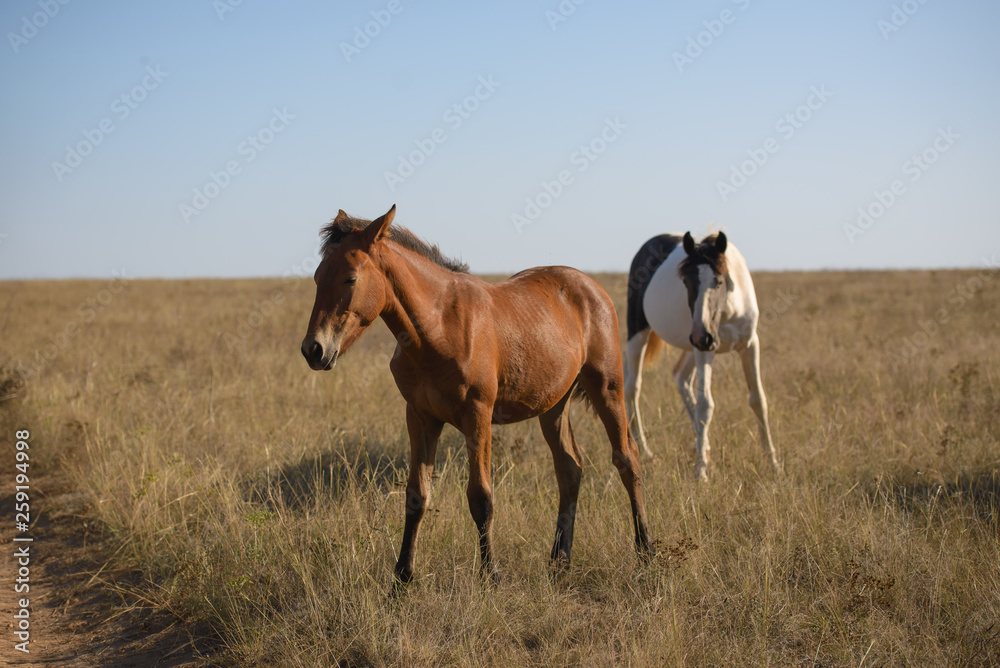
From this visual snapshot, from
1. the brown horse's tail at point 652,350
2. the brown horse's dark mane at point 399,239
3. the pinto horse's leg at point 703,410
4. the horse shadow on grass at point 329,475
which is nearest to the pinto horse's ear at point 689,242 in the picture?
the pinto horse's leg at point 703,410

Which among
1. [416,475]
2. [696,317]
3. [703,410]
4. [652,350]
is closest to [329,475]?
[416,475]

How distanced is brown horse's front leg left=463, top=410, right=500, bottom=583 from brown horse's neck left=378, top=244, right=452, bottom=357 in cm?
48

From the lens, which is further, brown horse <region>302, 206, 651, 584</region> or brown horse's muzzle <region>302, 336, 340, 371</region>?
brown horse <region>302, 206, 651, 584</region>

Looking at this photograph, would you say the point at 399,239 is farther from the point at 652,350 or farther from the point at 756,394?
the point at 652,350

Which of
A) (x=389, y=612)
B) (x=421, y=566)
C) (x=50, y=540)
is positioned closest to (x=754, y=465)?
(x=421, y=566)

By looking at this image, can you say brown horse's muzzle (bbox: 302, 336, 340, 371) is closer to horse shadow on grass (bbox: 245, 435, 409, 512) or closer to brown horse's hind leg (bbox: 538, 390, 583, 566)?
brown horse's hind leg (bbox: 538, 390, 583, 566)

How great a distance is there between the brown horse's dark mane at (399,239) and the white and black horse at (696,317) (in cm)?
285

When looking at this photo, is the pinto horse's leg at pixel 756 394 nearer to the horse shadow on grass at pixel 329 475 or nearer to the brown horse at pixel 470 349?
the brown horse at pixel 470 349

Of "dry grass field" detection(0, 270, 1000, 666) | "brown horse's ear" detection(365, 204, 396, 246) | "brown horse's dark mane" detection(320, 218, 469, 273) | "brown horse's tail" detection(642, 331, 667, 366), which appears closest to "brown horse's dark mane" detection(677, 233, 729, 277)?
"dry grass field" detection(0, 270, 1000, 666)

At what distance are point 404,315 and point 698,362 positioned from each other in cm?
385

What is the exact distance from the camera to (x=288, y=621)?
11.2ft

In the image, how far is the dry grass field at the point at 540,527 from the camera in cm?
320

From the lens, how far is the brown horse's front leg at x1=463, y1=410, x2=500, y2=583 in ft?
10.9

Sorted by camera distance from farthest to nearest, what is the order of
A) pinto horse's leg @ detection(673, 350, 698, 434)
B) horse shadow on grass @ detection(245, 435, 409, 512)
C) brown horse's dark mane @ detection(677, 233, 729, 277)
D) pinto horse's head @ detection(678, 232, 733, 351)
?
pinto horse's leg @ detection(673, 350, 698, 434)
brown horse's dark mane @ detection(677, 233, 729, 277)
pinto horse's head @ detection(678, 232, 733, 351)
horse shadow on grass @ detection(245, 435, 409, 512)
